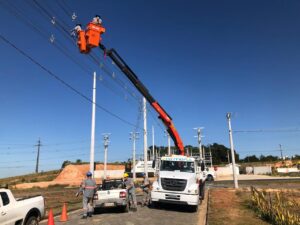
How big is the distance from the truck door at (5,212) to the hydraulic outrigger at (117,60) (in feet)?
21.3

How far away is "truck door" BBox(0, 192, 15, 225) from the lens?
9088 mm

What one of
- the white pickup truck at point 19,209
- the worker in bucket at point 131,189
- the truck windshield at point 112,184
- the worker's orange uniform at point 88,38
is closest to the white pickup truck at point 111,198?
the truck windshield at point 112,184

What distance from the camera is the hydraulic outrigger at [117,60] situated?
13.4m

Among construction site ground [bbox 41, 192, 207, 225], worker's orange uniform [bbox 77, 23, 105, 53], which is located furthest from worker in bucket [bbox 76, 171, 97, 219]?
worker's orange uniform [bbox 77, 23, 105, 53]

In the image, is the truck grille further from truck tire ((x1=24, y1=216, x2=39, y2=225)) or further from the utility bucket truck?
truck tire ((x1=24, y1=216, x2=39, y2=225))

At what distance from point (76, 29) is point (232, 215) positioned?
33.7ft

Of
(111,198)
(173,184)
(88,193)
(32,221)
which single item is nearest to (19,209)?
(32,221)

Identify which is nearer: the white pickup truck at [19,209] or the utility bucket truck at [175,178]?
the white pickup truck at [19,209]

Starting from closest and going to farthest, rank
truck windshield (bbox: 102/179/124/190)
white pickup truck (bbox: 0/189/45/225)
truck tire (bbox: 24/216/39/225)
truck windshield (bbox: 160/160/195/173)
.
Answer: white pickup truck (bbox: 0/189/45/225)
truck tire (bbox: 24/216/39/225)
truck windshield (bbox: 102/179/124/190)
truck windshield (bbox: 160/160/195/173)

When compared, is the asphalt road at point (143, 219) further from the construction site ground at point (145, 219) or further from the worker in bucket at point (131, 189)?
the worker in bucket at point (131, 189)

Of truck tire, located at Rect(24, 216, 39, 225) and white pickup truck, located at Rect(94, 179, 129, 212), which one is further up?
white pickup truck, located at Rect(94, 179, 129, 212)

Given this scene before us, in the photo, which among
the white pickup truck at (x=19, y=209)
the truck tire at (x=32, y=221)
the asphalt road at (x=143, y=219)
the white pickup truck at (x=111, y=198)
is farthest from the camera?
the white pickup truck at (x=111, y=198)

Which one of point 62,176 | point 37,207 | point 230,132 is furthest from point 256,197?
point 62,176

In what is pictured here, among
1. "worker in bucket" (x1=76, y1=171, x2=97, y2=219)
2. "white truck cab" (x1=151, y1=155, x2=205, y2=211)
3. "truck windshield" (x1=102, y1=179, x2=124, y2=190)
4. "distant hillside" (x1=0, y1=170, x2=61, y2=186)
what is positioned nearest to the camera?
"worker in bucket" (x1=76, y1=171, x2=97, y2=219)
